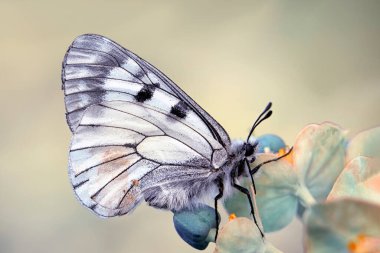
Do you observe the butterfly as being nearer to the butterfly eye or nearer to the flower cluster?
the butterfly eye

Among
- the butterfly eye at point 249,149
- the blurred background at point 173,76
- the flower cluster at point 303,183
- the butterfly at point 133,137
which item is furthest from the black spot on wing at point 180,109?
the blurred background at point 173,76

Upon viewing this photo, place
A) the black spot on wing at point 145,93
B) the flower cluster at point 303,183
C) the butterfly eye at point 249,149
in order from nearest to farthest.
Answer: the flower cluster at point 303,183, the butterfly eye at point 249,149, the black spot on wing at point 145,93

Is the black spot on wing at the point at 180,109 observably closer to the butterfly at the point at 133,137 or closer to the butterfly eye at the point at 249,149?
the butterfly at the point at 133,137

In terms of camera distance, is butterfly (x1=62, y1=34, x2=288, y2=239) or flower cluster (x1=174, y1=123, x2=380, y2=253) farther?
butterfly (x1=62, y1=34, x2=288, y2=239)

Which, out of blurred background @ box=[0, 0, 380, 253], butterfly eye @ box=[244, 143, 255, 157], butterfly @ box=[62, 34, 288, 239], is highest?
butterfly @ box=[62, 34, 288, 239]

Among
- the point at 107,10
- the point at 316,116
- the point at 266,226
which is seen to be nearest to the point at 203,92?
the point at 316,116

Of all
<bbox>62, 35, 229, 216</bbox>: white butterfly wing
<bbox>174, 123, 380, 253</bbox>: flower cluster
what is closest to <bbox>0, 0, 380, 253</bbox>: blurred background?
<bbox>62, 35, 229, 216</bbox>: white butterfly wing

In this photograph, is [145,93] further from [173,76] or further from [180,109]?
Result: [173,76]

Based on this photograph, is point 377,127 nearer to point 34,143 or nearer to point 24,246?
point 24,246
